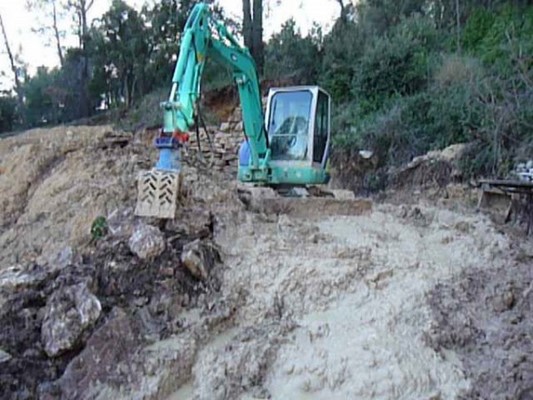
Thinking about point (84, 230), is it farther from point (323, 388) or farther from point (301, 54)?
point (301, 54)

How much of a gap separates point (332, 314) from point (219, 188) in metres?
1.79

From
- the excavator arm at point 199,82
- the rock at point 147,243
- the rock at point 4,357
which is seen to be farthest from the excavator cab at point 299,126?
the rock at point 4,357

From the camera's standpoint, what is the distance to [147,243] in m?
3.07

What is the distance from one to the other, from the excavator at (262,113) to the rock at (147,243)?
1.09 meters

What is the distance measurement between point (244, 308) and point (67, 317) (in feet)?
3.00

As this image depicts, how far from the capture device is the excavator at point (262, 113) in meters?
4.30

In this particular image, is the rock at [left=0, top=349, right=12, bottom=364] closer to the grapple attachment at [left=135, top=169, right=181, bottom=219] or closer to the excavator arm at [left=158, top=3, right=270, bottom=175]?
the grapple attachment at [left=135, top=169, right=181, bottom=219]

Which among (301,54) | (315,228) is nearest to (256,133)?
(315,228)

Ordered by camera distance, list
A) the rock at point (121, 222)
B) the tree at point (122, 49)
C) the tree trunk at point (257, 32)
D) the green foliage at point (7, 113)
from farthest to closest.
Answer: the green foliage at point (7, 113)
the tree at point (122, 49)
the tree trunk at point (257, 32)
the rock at point (121, 222)

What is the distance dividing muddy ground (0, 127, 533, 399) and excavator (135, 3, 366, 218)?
38.0 inches

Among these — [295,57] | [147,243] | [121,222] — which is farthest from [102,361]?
[295,57]

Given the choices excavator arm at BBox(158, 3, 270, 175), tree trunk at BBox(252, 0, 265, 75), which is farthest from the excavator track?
tree trunk at BBox(252, 0, 265, 75)

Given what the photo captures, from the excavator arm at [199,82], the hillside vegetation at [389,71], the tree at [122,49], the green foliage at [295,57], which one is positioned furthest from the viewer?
the tree at [122,49]

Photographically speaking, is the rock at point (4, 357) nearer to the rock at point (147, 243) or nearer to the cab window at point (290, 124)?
the rock at point (147, 243)
